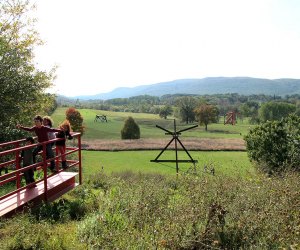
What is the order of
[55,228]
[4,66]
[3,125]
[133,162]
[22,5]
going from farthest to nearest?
[133,162], [22,5], [3,125], [4,66], [55,228]

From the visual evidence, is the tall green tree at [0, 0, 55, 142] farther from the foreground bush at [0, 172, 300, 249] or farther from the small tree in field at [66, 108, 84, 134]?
the small tree in field at [66, 108, 84, 134]

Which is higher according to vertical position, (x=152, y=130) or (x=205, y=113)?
(x=205, y=113)

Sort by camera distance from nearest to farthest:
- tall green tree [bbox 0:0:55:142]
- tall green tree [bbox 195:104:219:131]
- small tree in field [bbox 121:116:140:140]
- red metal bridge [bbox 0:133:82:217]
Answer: red metal bridge [bbox 0:133:82:217]
tall green tree [bbox 0:0:55:142]
small tree in field [bbox 121:116:140:140]
tall green tree [bbox 195:104:219:131]

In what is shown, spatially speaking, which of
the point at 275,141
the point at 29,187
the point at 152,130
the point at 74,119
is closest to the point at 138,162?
the point at 275,141

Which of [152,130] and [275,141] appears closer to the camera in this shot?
[275,141]

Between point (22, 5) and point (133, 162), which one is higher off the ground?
point (22, 5)

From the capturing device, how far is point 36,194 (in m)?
8.38

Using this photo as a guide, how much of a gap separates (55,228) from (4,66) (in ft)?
39.9

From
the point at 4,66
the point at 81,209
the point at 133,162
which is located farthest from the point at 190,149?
the point at 81,209

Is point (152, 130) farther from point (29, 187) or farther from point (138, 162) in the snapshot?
point (29, 187)

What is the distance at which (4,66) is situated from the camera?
16688mm

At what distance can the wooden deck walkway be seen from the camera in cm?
747

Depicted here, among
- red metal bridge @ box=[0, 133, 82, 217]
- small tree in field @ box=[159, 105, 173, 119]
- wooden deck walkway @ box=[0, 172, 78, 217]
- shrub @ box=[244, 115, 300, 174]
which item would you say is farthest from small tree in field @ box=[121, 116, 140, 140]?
small tree in field @ box=[159, 105, 173, 119]

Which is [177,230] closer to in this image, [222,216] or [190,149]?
[222,216]
